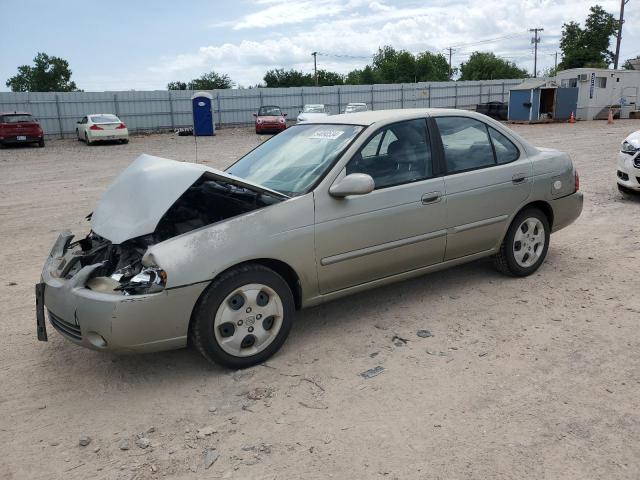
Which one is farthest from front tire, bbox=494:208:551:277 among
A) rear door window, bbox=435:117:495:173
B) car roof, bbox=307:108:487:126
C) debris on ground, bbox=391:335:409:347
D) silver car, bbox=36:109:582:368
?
debris on ground, bbox=391:335:409:347

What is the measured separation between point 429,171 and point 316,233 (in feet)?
4.04

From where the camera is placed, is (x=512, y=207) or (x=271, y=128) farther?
(x=271, y=128)

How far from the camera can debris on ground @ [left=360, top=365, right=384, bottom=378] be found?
3.61m

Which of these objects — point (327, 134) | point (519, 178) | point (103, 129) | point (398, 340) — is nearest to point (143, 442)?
point (398, 340)

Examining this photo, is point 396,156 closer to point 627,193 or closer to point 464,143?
point 464,143

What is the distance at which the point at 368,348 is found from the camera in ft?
13.1

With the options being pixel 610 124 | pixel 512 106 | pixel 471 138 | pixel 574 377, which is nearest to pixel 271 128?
pixel 512 106

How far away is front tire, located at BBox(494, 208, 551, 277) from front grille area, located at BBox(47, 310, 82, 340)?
3.59m

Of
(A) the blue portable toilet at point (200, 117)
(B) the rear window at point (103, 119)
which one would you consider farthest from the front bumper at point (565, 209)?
(B) the rear window at point (103, 119)

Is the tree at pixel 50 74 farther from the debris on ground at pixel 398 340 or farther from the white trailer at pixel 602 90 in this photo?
the debris on ground at pixel 398 340

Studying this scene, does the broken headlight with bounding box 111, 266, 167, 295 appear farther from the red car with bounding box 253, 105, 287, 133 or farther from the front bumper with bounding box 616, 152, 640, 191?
the red car with bounding box 253, 105, 287, 133

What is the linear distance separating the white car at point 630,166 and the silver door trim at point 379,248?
16.9ft

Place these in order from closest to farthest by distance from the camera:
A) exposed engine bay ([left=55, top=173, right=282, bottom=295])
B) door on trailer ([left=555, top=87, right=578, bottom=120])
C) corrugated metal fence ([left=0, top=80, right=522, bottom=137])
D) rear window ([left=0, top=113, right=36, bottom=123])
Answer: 1. exposed engine bay ([left=55, top=173, right=282, bottom=295])
2. rear window ([left=0, top=113, right=36, bottom=123])
3. corrugated metal fence ([left=0, top=80, right=522, bottom=137])
4. door on trailer ([left=555, top=87, right=578, bottom=120])

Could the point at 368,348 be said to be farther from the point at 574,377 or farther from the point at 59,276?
the point at 59,276
